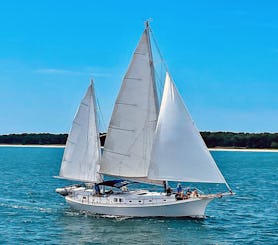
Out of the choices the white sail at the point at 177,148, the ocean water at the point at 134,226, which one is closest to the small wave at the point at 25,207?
the ocean water at the point at 134,226

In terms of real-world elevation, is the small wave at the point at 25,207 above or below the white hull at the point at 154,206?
below

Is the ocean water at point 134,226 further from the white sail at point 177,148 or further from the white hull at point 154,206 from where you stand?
the white sail at point 177,148

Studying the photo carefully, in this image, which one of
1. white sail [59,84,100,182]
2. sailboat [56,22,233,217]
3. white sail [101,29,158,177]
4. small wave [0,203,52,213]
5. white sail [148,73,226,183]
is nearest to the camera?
white sail [148,73,226,183]

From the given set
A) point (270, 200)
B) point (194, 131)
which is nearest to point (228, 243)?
point (194, 131)

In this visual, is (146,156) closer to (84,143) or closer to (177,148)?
Answer: (177,148)

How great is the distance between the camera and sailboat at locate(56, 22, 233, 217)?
44156 millimetres

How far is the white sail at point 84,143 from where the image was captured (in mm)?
52219

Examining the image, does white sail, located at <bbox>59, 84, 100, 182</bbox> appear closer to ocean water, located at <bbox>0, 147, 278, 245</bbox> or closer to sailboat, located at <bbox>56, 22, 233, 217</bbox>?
sailboat, located at <bbox>56, 22, 233, 217</bbox>

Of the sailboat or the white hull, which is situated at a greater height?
the sailboat

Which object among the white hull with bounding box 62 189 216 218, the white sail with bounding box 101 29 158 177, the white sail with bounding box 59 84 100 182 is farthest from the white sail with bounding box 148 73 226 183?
the white sail with bounding box 59 84 100 182

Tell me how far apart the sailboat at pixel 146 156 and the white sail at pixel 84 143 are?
4.6 inches

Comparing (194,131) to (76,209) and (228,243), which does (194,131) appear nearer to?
(228,243)

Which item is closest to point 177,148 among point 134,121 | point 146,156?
point 146,156

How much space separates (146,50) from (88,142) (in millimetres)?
11370
